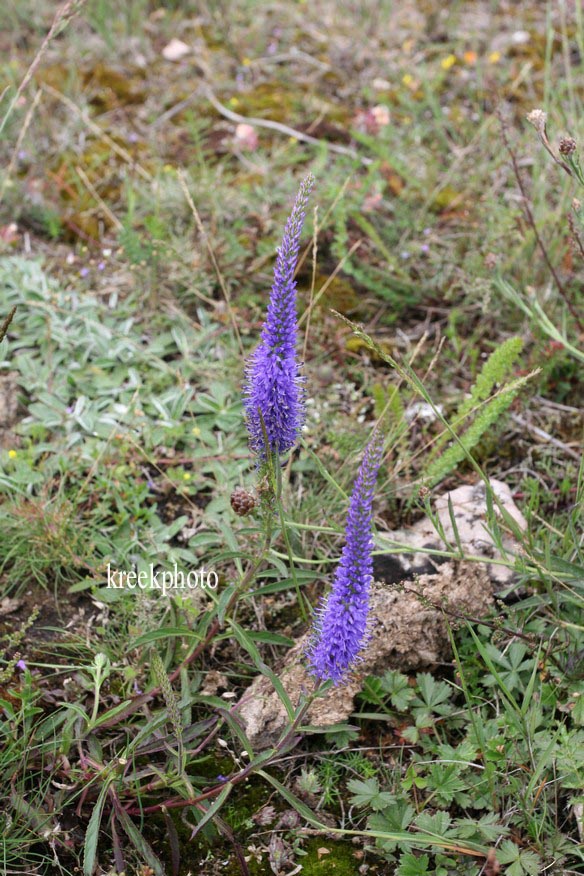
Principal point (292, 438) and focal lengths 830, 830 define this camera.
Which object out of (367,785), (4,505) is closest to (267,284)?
(4,505)

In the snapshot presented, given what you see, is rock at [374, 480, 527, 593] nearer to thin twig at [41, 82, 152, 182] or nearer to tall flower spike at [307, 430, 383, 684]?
tall flower spike at [307, 430, 383, 684]

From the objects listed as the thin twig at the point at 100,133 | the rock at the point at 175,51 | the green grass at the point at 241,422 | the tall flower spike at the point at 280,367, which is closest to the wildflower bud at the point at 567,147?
the green grass at the point at 241,422

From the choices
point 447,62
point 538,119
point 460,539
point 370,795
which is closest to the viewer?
point 370,795

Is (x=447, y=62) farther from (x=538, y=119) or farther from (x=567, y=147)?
(x=567, y=147)

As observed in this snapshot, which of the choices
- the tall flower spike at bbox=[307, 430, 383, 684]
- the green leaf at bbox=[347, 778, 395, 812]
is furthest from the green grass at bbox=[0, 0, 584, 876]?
the tall flower spike at bbox=[307, 430, 383, 684]

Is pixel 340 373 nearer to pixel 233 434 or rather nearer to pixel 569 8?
pixel 233 434

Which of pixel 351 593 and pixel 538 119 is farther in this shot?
pixel 538 119

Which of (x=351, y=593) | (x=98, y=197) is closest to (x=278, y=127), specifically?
(x=98, y=197)
